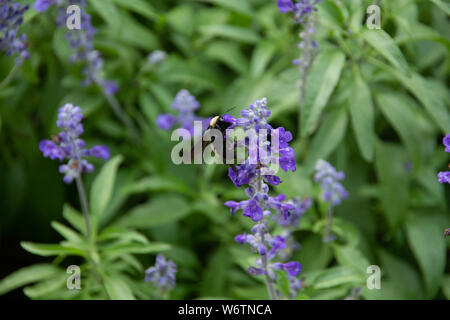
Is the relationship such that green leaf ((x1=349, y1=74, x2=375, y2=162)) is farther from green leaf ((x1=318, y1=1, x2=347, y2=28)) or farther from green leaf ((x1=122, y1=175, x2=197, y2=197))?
green leaf ((x1=122, y1=175, x2=197, y2=197))

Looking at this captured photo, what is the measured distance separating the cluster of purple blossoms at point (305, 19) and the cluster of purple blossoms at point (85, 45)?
1727mm

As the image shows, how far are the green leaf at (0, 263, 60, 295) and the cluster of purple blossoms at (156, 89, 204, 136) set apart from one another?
58.7 inches

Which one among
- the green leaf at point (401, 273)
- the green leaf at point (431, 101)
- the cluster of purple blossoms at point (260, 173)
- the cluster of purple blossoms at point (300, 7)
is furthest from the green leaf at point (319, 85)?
the green leaf at point (401, 273)

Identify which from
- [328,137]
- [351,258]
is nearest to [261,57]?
[328,137]

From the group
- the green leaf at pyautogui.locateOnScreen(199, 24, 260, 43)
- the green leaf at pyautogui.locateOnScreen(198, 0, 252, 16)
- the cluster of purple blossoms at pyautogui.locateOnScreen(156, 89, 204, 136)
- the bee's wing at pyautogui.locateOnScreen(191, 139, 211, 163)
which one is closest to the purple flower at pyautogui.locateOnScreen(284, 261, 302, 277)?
the bee's wing at pyautogui.locateOnScreen(191, 139, 211, 163)

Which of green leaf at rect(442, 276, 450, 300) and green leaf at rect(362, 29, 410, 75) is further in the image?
green leaf at rect(442, 276, 450, 300)

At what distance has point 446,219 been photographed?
4289mm

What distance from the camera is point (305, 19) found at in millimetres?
3381

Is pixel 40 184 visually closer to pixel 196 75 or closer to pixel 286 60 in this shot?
pixel 196 75

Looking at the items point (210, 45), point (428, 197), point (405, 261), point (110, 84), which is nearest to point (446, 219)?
point (428, 197)

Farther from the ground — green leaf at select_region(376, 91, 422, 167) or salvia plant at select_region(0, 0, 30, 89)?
salvia plant at select_region(0, 0, 30, 89)

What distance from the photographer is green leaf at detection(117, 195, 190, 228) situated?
4.04 meters

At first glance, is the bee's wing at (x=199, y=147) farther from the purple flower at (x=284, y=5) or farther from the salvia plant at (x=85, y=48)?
the salvia plant at (x=85, y=48)

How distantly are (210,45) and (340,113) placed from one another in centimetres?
176
